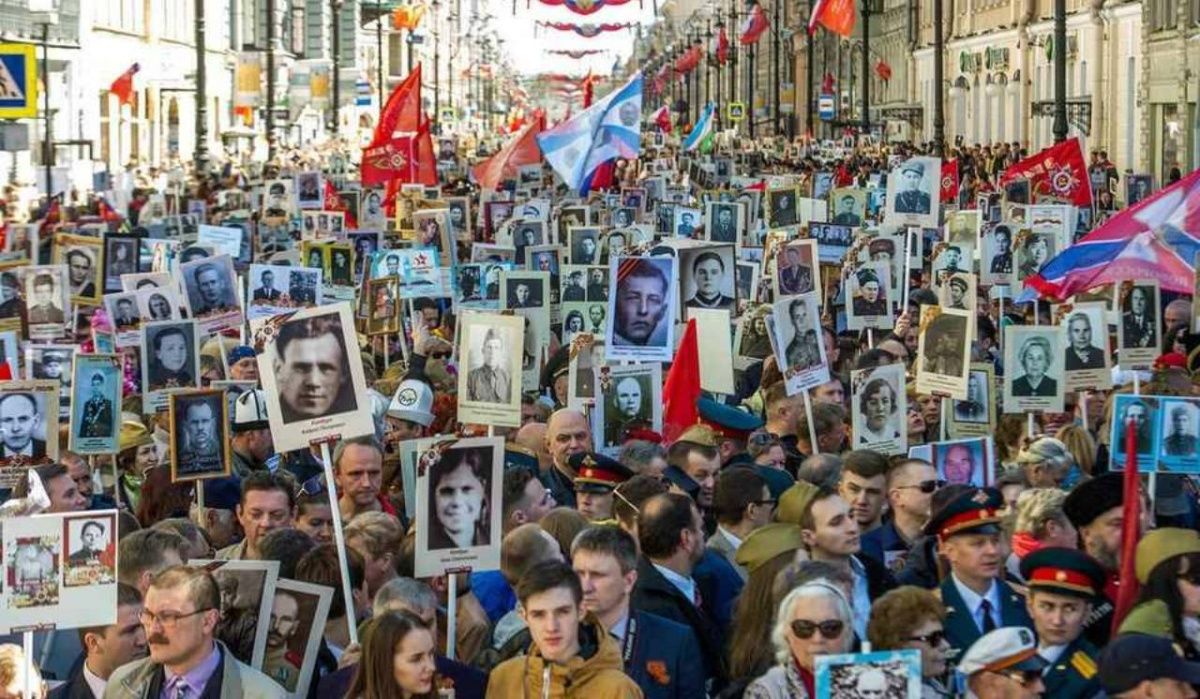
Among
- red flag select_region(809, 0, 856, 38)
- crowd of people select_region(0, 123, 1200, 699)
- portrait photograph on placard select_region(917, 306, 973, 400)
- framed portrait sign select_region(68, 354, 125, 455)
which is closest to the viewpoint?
crowd of people select_region(0, 123, 1200, 699)

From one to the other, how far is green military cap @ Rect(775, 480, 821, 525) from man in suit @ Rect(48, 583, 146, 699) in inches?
85.7

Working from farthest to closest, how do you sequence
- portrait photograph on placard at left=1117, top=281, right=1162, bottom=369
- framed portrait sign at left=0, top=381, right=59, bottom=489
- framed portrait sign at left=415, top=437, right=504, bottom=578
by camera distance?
portrait photograph on placard at left=1117, top=281, right=1162, bottom=369 → framed portrait sign at left=0, top=381, right=59, bottom=489 → framed portrait sign at left=415, top=437, right=504, bottom=578

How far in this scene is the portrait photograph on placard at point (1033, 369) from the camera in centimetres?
1268

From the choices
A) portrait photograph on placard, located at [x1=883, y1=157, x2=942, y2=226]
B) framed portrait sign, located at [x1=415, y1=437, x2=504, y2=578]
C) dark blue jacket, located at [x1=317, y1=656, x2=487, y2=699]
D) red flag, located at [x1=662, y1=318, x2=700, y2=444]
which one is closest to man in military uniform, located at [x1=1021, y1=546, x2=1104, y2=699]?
dark blue jacket, located at [x1=317, y1=656, x2=487, y2=699]

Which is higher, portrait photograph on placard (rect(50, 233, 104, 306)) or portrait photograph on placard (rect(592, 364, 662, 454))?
portrait photograph on placard (rect(50, 233, 104, 306))

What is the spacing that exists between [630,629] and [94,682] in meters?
1.56

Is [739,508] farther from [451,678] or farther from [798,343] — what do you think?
[798,343]

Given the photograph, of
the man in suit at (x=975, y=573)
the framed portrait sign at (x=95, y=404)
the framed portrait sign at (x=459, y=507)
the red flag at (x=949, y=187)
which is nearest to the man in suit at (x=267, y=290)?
the framed portrait sign at (x=95, y=404)

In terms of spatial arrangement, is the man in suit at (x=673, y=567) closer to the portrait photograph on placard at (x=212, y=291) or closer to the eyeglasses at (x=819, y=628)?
the eyeglasses at (x=819, y=628)

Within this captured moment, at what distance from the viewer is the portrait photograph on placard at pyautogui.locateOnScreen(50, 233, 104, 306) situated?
62.3 ft

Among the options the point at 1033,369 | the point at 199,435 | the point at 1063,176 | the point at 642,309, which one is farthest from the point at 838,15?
the point at 199,435

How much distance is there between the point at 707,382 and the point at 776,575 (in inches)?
232

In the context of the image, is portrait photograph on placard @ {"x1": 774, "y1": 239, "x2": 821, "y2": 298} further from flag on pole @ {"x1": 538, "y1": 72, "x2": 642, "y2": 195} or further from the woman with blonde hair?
flag on pole @ {"x1": 538, "y1": 72, "x2": 642, "y2": 195}

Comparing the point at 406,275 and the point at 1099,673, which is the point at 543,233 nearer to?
the point at 406,275
